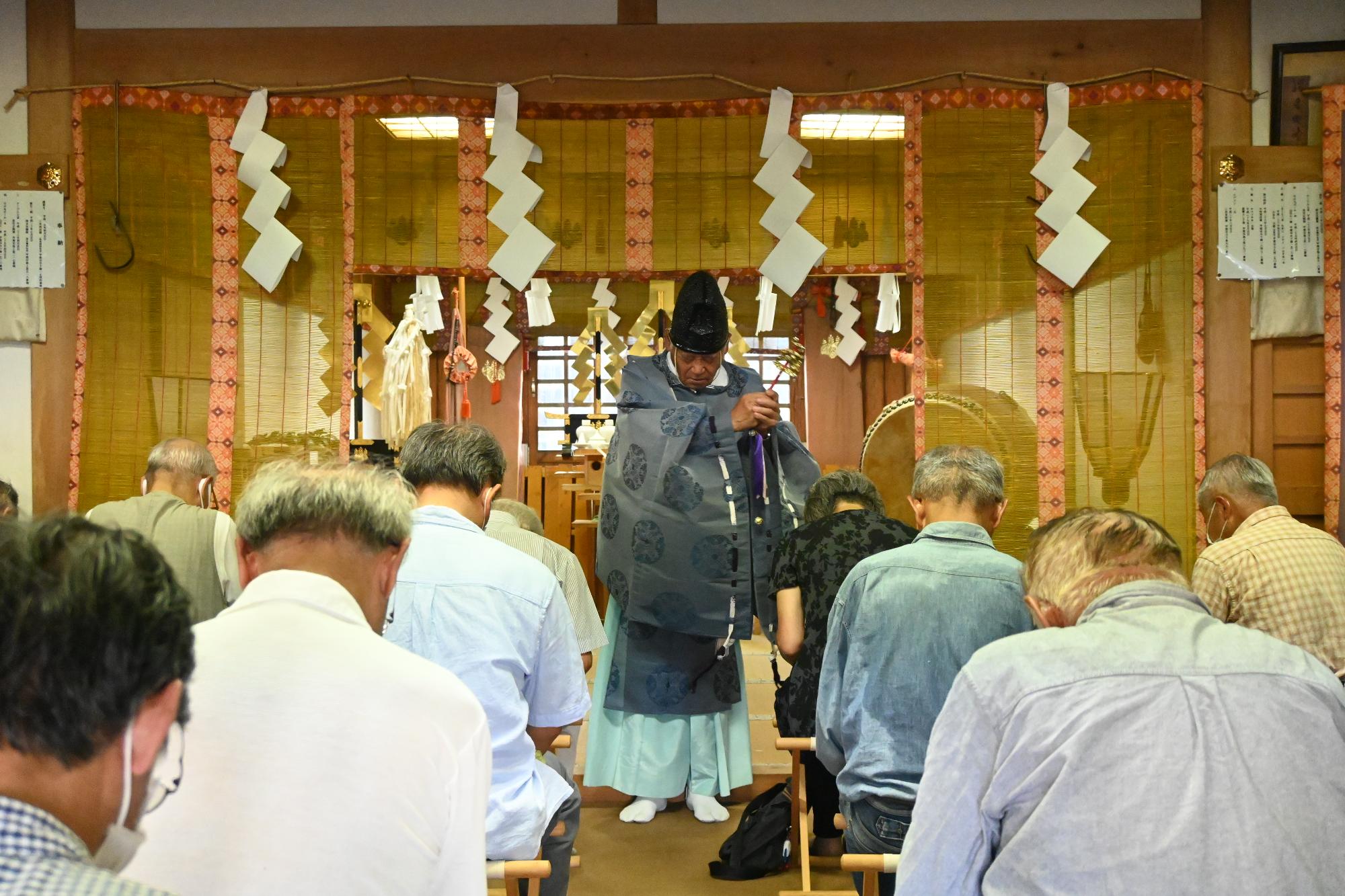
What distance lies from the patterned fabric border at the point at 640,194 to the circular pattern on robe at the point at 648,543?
1211 millimetres

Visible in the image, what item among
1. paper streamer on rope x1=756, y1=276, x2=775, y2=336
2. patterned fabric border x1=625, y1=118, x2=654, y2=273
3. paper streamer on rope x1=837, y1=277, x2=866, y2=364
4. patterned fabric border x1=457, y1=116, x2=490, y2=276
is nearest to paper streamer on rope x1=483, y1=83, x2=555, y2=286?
patterned fabric border x1=457, y1=116, x2=490, y2=276

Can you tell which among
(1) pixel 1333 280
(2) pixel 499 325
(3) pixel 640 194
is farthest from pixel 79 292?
(1) pixel 1333 280

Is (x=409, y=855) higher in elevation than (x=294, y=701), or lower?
lower

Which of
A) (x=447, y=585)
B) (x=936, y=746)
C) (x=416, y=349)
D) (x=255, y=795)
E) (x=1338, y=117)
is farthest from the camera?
(x=416, y=349)

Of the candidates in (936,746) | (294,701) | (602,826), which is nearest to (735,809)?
(602,826)

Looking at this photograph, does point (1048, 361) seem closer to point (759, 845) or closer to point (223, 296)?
point (759, 845)

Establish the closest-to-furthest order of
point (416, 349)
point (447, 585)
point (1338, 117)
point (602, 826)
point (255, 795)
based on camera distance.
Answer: point (255, 795), point (447, 585), point (602, 826), point (1338, 117), point (416, 349)

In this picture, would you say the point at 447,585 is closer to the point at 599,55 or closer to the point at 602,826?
the point at 602,826

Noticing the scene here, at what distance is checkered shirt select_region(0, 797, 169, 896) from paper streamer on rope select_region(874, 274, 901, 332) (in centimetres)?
711

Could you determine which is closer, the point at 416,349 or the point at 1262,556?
the point at 1262,556

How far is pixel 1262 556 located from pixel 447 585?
7.08ft

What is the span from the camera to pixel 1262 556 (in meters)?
2.98

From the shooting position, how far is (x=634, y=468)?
3752 millimetres

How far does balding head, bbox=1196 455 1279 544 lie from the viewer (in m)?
3.18
